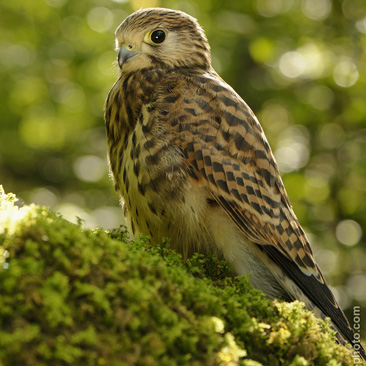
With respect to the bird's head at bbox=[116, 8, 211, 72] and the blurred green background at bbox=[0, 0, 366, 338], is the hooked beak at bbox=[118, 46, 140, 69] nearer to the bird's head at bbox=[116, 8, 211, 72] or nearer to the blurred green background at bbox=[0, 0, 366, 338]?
the bird's head at bbox=[116, 8, 211, 72]

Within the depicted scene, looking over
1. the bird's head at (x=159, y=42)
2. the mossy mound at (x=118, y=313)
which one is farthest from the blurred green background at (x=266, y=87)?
the mossy mound at (x=118, y=313)

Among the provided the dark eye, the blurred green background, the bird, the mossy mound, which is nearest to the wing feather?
the bird

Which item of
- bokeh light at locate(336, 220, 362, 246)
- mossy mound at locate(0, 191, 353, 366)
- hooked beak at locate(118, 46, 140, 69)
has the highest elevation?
hooked beak at locate(118, 46, 140, 69)

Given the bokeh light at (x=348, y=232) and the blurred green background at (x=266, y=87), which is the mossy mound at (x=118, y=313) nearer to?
the blurred green background at (x=266, y=87)

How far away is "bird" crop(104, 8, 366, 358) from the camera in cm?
322

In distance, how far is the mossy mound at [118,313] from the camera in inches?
64.9

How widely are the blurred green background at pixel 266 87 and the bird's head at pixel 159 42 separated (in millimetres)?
3686

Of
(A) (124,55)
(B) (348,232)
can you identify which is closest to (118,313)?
(A) (124,55)

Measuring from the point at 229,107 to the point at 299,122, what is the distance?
5.49 metres

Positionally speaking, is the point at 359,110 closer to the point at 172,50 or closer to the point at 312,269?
the point at 172,50

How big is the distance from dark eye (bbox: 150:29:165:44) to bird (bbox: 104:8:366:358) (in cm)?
56

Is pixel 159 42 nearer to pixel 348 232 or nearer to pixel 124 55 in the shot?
pixel 124 55

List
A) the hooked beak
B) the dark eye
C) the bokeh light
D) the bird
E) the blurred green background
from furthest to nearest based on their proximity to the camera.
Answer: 1. the blurred green background
2. the bokeh light
3. the dark eye
4. the hooked beak
5. the bird

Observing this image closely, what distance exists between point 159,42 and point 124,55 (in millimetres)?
298
